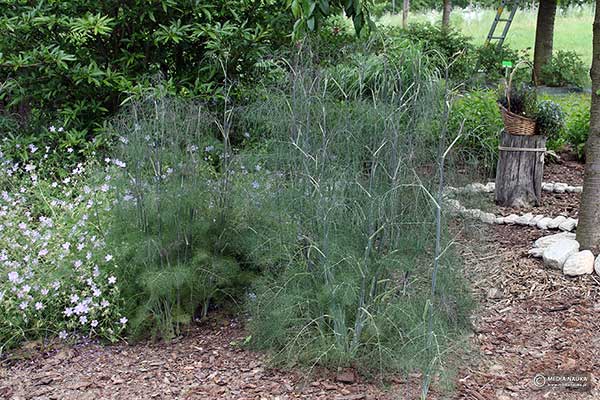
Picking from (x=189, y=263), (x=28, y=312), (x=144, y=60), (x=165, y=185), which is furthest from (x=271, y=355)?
(x=144, y=60)

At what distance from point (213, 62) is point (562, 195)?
3.36m

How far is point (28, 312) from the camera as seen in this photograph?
11.4ft

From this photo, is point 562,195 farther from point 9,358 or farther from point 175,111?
point 9,358

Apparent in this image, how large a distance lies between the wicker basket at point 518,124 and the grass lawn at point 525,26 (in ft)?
35.0

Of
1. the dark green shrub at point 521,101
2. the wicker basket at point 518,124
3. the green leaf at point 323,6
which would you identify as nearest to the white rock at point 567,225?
the wicker basket at point 518,124

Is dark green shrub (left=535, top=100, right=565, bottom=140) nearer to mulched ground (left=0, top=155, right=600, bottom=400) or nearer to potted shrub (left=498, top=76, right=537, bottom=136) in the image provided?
potted shrub (left=498, top=76, right=537, bottom=136)

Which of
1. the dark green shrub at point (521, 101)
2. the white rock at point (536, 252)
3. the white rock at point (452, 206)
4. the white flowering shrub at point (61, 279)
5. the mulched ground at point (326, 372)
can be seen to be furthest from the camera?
the dark green shrub at point (521, 101)

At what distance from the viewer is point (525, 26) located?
72.3ft

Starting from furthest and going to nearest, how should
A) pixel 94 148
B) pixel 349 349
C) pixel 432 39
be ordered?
pixel 432 39 < pixel 94 148 < pixel 349 349

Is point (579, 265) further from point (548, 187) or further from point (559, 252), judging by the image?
point (548, 187)

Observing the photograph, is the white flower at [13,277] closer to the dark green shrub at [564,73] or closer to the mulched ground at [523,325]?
the mulched ground at [523,325]

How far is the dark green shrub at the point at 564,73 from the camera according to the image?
41.3 ft

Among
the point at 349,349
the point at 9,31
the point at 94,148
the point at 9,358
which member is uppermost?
the point at 9,31

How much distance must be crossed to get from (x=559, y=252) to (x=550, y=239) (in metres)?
0.35
